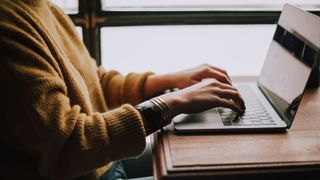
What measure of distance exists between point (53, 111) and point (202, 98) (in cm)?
35

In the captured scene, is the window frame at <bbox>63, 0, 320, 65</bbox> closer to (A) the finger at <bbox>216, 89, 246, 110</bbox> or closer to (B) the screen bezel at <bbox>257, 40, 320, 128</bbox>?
(B) the screen bezel at <bbox>257, 40, 320, 128</bbox>

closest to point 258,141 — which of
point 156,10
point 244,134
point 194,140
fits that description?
point 244,134

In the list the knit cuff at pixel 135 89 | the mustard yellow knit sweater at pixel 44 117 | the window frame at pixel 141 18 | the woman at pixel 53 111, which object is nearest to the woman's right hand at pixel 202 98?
the woman at pixel 53 111

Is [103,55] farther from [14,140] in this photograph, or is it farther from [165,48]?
[14,140]

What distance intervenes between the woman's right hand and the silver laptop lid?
132 mm

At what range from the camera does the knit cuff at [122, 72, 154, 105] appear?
112 cm

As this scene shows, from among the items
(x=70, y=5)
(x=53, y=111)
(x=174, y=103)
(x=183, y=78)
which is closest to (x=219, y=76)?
(x=183, y=78)

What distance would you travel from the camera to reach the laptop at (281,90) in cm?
87

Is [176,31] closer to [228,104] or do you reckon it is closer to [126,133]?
[228,104]

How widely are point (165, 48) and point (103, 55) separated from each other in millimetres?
259

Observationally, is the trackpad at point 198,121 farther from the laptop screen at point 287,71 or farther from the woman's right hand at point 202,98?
the laptop screen at point 287,71

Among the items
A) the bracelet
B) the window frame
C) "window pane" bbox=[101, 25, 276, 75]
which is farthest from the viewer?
"window pane" bbox=[101, 25, 276, 75]

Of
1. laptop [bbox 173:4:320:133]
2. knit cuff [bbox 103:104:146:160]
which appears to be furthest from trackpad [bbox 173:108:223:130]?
knit cuff [bbox 103:104:146:160]

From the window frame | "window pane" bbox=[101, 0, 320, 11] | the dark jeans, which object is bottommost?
the dark jeans
